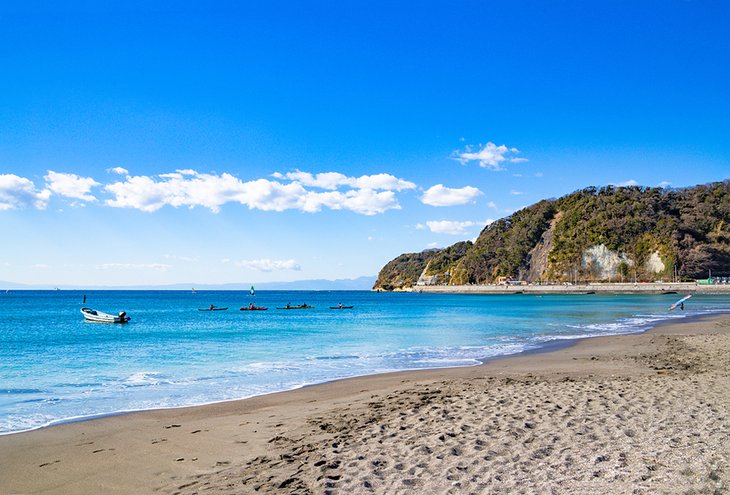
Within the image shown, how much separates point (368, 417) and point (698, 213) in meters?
168

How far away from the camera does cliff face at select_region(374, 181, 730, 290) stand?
5266 inches

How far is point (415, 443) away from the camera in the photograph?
691 centimetres

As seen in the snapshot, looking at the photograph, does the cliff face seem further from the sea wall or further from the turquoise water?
the turquoise water

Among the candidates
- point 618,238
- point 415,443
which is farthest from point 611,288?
point 415,443

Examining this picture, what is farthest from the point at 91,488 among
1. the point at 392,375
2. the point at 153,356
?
the point at 153,356

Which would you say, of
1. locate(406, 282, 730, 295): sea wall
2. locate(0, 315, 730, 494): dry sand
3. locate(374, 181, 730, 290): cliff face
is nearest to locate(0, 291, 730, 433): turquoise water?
locate(0, 315, 730, 494): dry sand

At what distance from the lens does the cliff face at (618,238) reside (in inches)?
5266

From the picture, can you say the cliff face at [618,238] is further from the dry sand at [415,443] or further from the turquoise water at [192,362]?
the dry sand at [415,443]

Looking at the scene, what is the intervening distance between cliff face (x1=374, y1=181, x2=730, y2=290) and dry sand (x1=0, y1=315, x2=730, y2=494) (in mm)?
→ 142582

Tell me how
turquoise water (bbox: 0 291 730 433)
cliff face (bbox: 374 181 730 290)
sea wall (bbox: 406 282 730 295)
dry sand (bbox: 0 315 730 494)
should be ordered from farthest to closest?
cliff face (bbox: 374 181 730 290)
sea wall (bbox: 406 282 730 295)
turquoise water (bbox: 0 291 730 433)
dry sand (bbox: 0 315 730 494)

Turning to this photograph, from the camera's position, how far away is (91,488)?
611 centimetres

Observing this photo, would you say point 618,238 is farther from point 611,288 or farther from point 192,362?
point 192,362

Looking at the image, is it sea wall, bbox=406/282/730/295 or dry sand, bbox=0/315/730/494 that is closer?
dry sand, bbox=0/315/730/494

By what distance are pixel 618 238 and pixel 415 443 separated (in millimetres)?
154960
